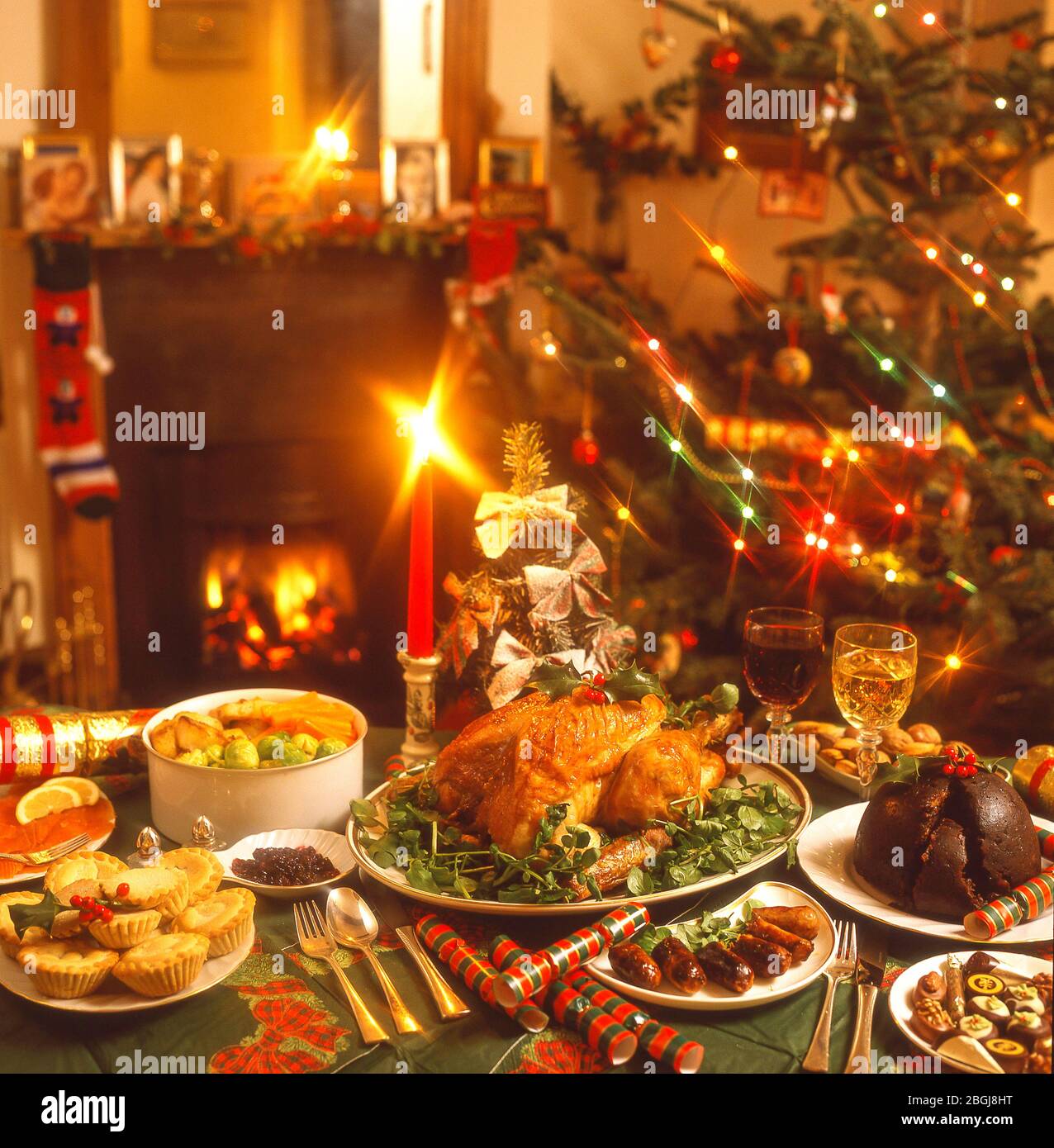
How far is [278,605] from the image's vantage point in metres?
4.08

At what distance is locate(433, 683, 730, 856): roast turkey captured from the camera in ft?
4.02

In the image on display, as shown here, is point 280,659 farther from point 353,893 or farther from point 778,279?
point 353,893

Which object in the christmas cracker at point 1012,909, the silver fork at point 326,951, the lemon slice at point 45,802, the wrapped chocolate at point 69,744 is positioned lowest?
the silver fork at point 326,951

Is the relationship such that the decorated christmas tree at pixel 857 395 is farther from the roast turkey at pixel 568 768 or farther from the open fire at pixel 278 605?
the roast turkey at pixel 568 768

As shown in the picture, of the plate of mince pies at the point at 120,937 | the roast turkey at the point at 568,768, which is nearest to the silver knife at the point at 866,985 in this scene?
the roast turkey at the point at 568,768

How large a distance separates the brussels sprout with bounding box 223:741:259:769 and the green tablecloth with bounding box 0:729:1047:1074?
276 mm

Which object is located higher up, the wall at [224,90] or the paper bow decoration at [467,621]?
the wall at [224,90]

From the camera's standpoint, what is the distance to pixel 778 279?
4242 millimetres

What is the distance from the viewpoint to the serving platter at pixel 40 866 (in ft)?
4.16

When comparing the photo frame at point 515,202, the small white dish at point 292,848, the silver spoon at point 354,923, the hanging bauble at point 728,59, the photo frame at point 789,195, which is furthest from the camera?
Answer: the photo frame at point 789,195

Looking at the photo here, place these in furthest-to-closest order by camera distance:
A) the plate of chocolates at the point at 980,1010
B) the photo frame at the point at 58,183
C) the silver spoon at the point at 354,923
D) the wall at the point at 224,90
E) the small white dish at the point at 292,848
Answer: the wall at the point at 224,90
the photo frame at the point at 58,183
the small white dish at the point at 292,848
the silver spoon at the point at 354,923
the plate of chocolates at the point at 980,1010

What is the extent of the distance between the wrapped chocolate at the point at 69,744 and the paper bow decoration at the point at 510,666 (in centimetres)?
50

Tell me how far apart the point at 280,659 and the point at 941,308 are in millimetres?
2510
